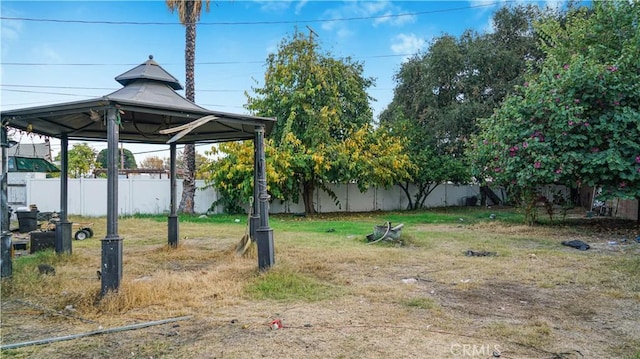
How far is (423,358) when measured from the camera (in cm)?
296

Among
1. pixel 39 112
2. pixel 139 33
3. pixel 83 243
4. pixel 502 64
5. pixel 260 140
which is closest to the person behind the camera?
pixel 39 112

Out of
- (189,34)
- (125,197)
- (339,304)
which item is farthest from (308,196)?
(339,304)

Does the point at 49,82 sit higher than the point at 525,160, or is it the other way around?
the point at 49,82

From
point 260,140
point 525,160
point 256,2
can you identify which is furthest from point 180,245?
point 256,2

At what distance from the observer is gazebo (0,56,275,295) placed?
451 centimetres

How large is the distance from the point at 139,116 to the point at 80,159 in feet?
62.3

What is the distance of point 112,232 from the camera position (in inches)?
178

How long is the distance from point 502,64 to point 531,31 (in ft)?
7.33

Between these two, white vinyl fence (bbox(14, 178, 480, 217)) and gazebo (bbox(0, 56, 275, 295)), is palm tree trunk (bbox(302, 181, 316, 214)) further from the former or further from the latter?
gazebo (bbox(0, 56, 275, 295))

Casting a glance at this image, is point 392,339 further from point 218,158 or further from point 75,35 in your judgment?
point 75,35

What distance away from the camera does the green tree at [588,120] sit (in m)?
9.19
